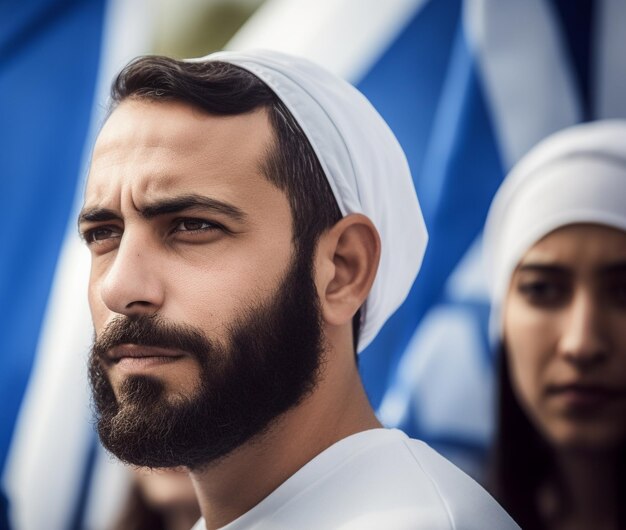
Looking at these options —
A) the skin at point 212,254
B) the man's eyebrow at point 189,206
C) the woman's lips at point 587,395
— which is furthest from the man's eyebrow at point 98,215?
the woman's lips at point 587,395

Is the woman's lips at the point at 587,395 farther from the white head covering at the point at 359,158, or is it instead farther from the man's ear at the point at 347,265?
the man's ear at the point at 347,265

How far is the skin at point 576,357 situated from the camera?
3.50 m

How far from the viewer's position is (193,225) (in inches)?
97.3

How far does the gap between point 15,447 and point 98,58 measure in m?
2.32

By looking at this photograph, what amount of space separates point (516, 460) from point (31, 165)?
3259mm

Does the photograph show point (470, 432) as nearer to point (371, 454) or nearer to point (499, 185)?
point (499, 185)

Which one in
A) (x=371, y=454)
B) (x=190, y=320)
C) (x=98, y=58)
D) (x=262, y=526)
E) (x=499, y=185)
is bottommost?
(x=262, y=526)

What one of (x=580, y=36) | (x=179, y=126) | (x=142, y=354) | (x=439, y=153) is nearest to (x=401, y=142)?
(x=439, y=153)

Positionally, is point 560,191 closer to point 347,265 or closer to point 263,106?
point 347,265

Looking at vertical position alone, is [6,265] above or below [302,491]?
above

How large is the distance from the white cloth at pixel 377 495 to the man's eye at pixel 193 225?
670 mm

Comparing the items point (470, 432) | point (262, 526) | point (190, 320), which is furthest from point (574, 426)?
point (190, 320)

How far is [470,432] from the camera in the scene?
439cm

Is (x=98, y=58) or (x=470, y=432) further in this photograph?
(x=98, y=58)
